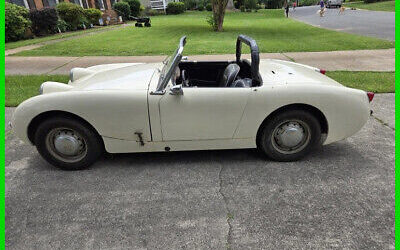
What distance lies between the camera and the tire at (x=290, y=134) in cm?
294

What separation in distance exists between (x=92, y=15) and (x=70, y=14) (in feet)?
11.4

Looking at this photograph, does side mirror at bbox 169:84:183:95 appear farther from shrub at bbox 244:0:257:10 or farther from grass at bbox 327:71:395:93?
shrub at bbox 244:0:257:10

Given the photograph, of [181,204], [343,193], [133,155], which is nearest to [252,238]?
[181,204]

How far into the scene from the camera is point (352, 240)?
2131 millimetres

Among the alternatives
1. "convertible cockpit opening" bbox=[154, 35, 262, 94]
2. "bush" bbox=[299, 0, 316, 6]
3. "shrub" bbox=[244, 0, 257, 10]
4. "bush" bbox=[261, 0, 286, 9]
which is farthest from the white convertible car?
"bush" bbox=[299, 0, 316, 6]

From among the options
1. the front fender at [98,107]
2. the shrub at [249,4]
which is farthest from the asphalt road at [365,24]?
the shrub at [249,4]

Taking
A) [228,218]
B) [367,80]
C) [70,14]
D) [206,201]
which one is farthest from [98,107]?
[70,14]

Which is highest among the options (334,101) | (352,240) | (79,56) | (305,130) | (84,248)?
(79,56)

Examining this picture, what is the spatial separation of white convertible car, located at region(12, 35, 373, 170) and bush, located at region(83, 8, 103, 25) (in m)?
21.5

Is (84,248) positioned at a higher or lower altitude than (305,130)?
lower

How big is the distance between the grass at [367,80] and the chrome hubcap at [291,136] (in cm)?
323

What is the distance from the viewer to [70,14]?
1884 cm

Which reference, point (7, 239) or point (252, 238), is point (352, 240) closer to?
point (252, 238)

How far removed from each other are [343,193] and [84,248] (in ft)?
7.73
